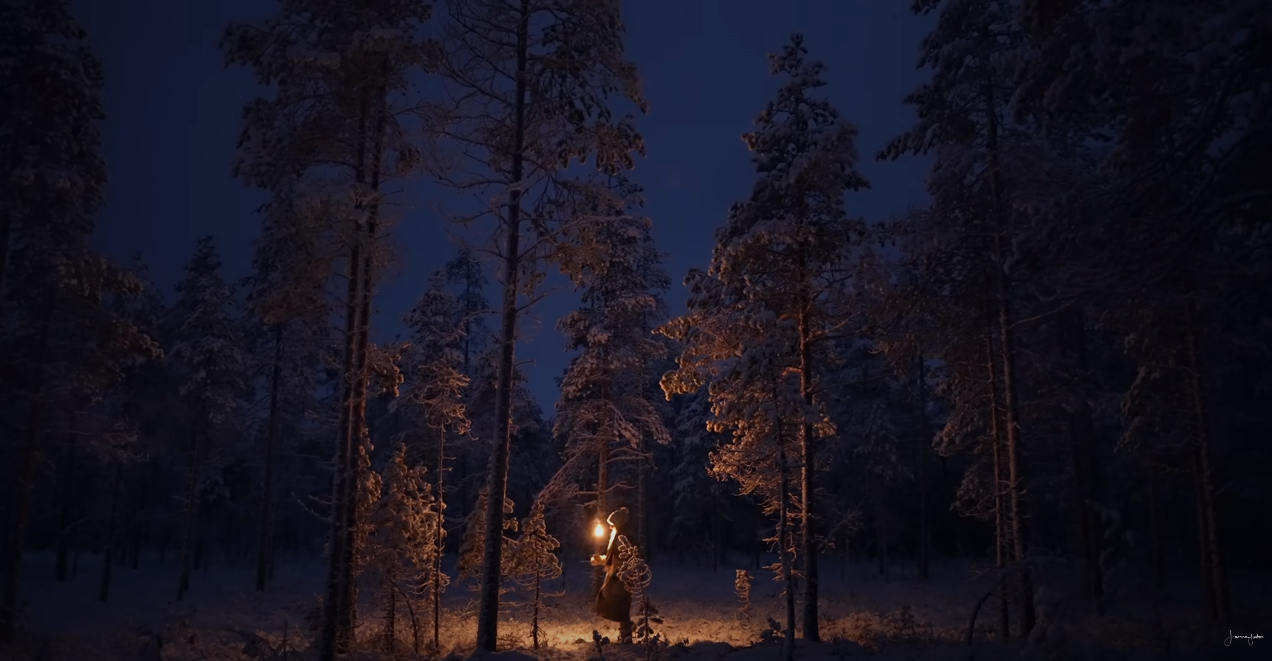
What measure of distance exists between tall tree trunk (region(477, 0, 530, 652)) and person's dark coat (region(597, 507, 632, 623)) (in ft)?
10.8

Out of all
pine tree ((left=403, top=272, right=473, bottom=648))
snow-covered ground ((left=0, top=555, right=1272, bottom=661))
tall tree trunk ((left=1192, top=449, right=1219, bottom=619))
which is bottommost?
snow-covered ground ((left=0, top=555, right=1272, bottom=661))

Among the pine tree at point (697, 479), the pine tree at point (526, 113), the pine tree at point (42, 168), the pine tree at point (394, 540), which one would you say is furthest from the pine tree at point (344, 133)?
the pine tree at point (697, 479)

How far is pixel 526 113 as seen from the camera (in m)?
14.2

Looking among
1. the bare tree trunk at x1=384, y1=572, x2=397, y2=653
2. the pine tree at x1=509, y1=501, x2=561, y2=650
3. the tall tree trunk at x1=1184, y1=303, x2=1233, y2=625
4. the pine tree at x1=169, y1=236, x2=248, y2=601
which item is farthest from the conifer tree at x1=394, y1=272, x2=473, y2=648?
the tall tree trunk at x1=1184, y1=303, x2=1233, y2=625

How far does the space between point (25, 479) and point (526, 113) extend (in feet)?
44.3

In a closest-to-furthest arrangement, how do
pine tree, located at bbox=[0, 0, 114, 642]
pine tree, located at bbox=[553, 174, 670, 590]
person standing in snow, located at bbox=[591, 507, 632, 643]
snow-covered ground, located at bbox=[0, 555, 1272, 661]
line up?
snow-covered ground, located at bbox=[0, 555, 1272, 661] < pine tree, located at bbox=[0, 0, 114, 642] < person standing in snow, located at bbox=[591, 507, 632, 643] < pine tree, located at bbox=[553, 174, 670, 590]

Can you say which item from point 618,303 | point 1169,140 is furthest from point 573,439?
point 1169,140

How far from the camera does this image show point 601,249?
47.1 ft

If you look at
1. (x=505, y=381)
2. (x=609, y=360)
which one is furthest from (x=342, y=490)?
(x=609, y=360)

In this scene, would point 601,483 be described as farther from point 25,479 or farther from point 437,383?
point 25,479

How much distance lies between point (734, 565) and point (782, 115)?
39.0 m

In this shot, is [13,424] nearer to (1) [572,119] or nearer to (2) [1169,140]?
(1) [572,119]

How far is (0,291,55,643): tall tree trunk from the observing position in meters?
15.2

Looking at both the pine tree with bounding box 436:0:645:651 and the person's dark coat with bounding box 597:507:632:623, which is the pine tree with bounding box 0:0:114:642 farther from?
the person's dark coat with bounding box 597:507:632:623
